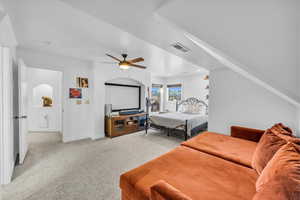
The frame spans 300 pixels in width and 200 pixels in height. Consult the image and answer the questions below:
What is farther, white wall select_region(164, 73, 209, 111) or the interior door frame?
white wall select_region(164, 73, 209, 111)

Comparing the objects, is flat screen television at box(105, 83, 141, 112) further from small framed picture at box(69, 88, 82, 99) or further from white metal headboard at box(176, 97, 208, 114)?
white metal headboard at box(176, 97, 208, 114)

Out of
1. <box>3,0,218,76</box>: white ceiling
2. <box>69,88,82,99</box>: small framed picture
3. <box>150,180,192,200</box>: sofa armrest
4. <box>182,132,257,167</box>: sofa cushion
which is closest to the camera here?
<box>150,180,192,200</box>: sofa armrest

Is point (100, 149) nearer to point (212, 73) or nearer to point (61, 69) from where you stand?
point (61, 69)

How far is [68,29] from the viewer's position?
2.09 meters

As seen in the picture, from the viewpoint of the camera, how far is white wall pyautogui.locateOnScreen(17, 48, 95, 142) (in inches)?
126

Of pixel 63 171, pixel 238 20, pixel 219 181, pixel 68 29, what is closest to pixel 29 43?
pixel 68 29

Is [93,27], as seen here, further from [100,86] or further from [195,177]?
[195,177]

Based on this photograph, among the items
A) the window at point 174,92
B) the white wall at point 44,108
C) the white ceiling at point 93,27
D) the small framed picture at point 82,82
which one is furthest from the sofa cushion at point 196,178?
the window at point 174,92

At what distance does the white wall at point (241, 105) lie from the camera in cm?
245

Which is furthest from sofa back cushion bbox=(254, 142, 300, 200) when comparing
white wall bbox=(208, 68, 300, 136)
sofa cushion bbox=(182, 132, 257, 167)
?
white wall bbox=(208, 68, 300, 136)

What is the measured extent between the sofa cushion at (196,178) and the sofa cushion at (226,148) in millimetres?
145

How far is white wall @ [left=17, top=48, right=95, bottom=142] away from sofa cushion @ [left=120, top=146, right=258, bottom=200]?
320 centimetres

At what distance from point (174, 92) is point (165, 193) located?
660 cm

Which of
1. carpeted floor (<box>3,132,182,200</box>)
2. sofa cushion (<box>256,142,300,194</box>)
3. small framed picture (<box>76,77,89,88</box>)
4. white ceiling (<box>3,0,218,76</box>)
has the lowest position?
carpeted floor (<box>3,132,182,200</box>)
